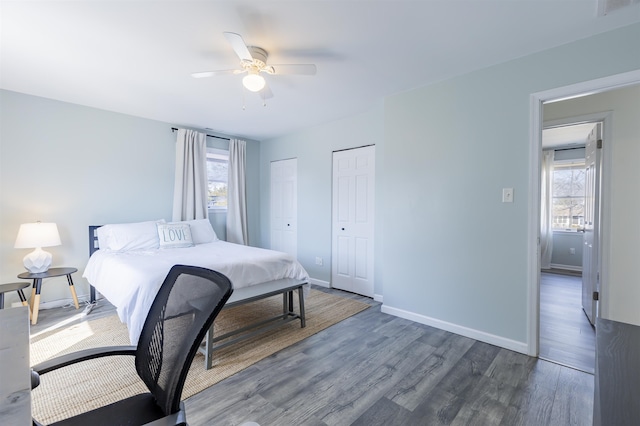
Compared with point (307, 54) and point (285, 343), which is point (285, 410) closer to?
point (285, 343)

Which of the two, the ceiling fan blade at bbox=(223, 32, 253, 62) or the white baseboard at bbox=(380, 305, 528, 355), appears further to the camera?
the white baseboard at bbox=(380, 305, 528, 355)

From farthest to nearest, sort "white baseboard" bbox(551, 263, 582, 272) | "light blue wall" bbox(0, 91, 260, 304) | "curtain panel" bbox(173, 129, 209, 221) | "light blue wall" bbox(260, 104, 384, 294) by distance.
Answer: "white baseboard" bbox(551, 263, 582, 272) < "curtain panel" bbox(173, 129, 209, 221) < "light blue wall" bbox(260, 104, 384, 294) < "light blue wall" bbox(0, 91, 260, 304)

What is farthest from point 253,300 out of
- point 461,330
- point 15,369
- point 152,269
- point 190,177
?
point 190,177

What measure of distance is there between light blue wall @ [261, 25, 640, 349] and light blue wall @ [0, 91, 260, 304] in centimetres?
331

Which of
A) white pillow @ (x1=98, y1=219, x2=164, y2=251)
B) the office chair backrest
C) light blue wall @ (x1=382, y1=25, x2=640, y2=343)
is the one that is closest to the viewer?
the office chair backrest

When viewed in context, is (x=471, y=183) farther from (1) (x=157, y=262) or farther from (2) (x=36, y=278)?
(2) (x=36, y=278)

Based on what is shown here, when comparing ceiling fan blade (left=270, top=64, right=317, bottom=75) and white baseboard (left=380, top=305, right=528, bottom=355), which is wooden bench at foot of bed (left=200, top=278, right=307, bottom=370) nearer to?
white baseboard (left=380, top=305, right=528, bottom=355)

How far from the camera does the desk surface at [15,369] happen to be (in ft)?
2.09

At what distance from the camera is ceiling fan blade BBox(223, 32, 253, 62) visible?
69.2 inches

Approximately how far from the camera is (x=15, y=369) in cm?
82

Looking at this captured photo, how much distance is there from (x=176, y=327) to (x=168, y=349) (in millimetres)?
80

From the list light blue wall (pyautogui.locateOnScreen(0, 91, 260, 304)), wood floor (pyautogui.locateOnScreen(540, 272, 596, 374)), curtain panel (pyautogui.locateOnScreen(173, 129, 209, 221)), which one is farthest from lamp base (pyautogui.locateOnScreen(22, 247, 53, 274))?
wood floor (pyautogui.locateOnScreen(540, 272, 596, 374))

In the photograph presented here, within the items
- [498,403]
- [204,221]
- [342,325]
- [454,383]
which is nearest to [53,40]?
[204,221]

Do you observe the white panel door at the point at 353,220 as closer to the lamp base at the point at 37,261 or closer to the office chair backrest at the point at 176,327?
the office chair backrest at the point at 176,327
